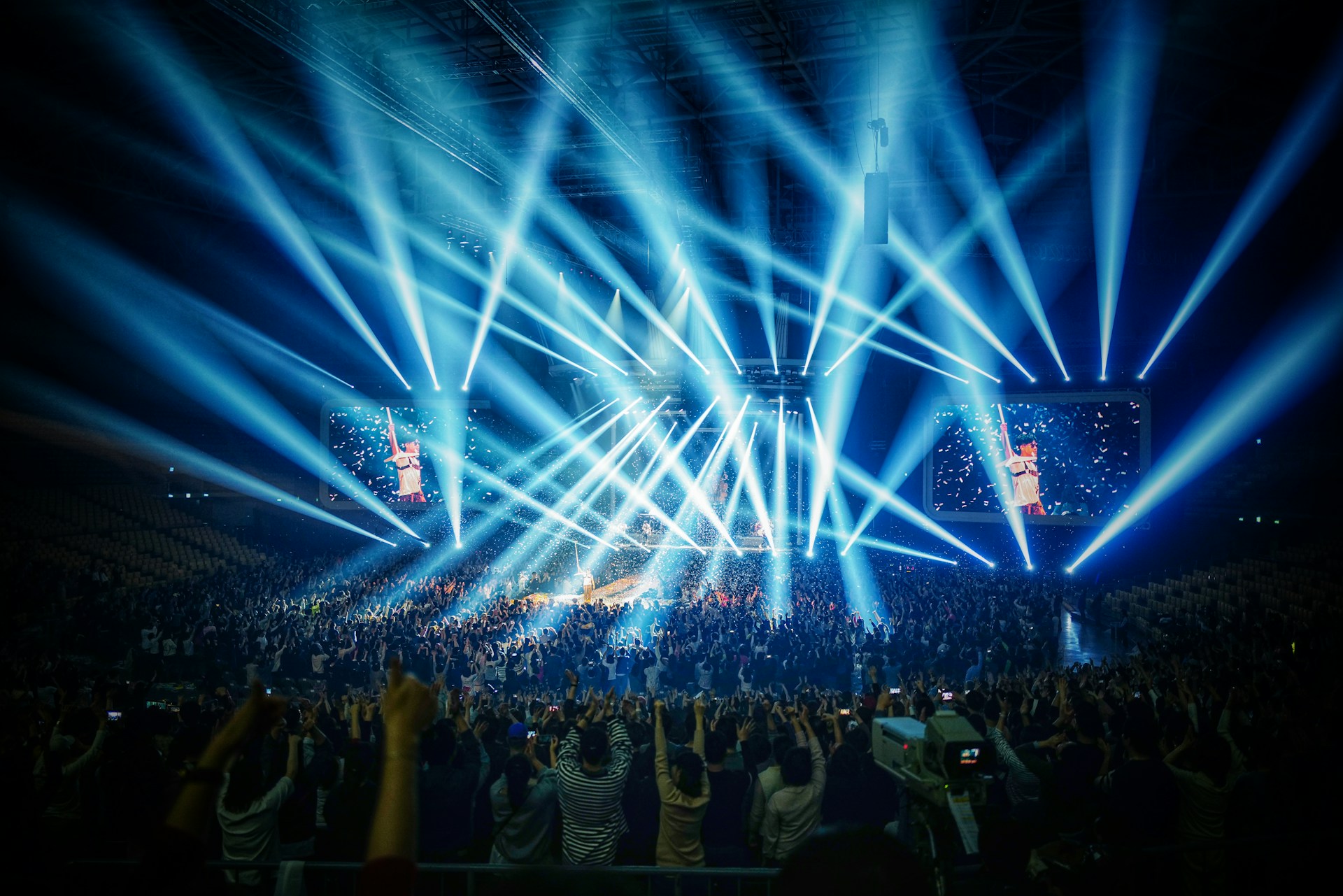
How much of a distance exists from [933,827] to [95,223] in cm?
1869

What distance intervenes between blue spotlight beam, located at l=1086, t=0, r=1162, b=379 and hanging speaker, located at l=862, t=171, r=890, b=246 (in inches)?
182

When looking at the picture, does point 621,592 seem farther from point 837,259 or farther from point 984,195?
point 984,195

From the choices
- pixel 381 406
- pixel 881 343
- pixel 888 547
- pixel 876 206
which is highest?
pixel 881 343

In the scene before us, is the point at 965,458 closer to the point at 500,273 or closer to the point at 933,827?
the point at 500,273

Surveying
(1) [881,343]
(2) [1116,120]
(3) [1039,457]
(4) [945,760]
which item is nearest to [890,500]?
(1) [881,343]

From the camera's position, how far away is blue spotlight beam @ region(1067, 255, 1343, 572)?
43.1 ft

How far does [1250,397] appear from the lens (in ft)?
47.3

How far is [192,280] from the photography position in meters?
17.0

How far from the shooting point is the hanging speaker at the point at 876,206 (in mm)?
7289

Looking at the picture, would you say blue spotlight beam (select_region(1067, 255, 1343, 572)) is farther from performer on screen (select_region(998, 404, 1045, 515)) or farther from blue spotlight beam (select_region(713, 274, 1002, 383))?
blue spotlight beam (select_region(713, 274, 1002, 383))

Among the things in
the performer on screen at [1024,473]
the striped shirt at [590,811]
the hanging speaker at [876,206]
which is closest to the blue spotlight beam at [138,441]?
the performer on screen at [1024,473]

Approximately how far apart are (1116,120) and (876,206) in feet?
22.1

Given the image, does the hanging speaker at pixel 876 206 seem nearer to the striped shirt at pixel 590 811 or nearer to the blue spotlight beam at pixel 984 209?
the striped shirt at pixel 590 811

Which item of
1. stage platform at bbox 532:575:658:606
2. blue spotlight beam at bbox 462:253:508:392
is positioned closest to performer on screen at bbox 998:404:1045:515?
stage platform at bbox 532:575:658:606
